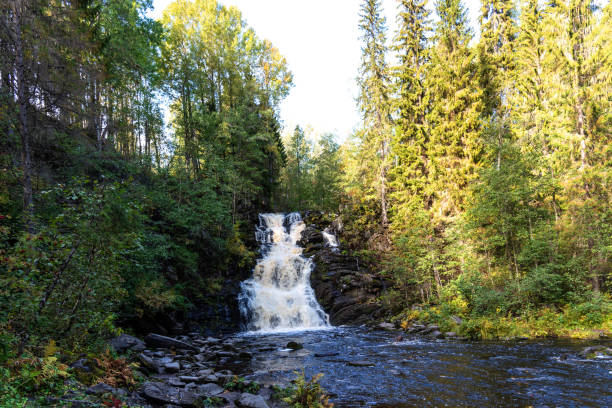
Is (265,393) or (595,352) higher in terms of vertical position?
(265,393)

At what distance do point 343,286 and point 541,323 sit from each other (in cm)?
1147

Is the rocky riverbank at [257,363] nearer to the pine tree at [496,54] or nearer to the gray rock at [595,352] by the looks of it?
the gray rock at [595,352]

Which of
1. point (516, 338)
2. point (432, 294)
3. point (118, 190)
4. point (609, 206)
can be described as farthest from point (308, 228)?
point (118, 190)

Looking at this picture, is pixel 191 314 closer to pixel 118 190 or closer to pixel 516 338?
pixel 118 190

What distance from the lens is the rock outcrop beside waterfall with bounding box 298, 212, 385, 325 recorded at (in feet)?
67.0

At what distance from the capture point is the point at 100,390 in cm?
526

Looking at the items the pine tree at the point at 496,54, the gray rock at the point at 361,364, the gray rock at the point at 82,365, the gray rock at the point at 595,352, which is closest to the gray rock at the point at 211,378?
the gray rock at the point at 82,365

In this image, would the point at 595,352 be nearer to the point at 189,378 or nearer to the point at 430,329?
the point at 430,329

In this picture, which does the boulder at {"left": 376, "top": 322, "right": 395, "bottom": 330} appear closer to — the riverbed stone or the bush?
the riverbed stone

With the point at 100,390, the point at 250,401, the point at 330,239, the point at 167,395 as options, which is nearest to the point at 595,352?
the point at 250,401

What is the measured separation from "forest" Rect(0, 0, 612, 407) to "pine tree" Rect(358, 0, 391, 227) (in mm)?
151

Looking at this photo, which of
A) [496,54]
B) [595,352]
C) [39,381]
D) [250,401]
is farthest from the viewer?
[496,54]

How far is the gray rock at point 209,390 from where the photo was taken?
22.3 ft

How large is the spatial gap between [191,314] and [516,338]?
1702cm
